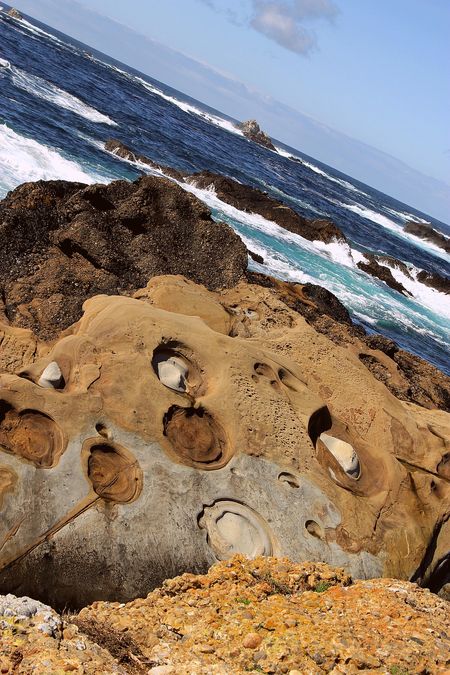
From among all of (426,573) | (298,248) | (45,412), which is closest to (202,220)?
(45,412)

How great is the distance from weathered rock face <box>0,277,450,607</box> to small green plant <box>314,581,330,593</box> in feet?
1.10

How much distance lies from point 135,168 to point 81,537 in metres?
20.8

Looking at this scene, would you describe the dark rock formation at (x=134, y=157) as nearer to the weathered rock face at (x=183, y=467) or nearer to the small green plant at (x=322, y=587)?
the weathered rock face at (x=183, y=467)

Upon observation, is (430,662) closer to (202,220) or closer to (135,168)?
(202,220)

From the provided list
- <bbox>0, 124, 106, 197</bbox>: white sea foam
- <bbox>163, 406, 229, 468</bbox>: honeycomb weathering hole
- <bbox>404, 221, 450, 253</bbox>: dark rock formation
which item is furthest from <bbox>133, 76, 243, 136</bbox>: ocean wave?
<bbox>163, 406, 229, 468</bbox>: honeycomb weathering hole

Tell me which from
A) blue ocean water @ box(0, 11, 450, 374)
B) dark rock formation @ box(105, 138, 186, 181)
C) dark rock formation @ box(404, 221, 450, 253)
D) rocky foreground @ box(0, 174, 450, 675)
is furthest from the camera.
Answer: dark rock formation @ box(404, 221, 450, 253)

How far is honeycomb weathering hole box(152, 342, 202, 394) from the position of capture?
5266 mm

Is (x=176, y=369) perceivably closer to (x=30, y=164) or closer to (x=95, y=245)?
(x=95, y=245)

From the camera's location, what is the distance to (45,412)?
4562mm

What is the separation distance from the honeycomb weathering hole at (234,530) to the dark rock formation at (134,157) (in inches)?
853

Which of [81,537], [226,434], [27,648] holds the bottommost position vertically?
[81,537]

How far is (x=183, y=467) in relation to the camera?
4688 millimetres

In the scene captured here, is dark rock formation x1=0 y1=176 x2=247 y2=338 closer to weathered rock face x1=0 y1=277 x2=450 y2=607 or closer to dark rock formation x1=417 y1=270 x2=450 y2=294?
weathered rock face x1=0 y1=277 x2=450 y2=607

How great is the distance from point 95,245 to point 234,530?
4.63 m
